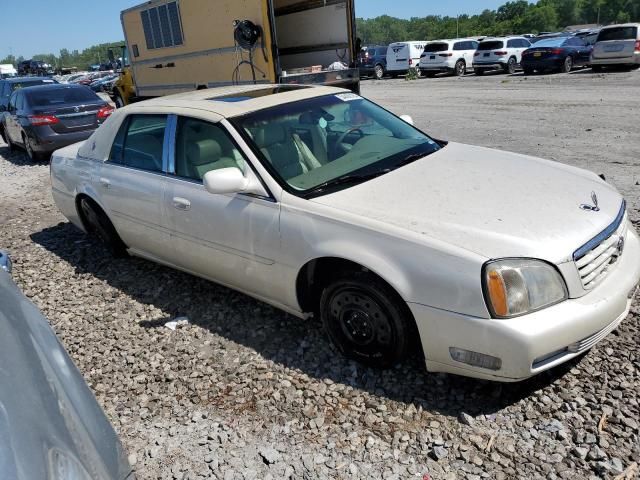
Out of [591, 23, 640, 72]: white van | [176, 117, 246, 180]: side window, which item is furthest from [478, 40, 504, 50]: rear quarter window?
[176, 117, 246, 180]: side window

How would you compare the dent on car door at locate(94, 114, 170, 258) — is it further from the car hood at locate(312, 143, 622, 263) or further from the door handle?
the car hood at locate(312, 143, 622, 263)

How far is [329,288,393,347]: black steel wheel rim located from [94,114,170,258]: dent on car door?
1.60 metres

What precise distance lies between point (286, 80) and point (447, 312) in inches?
318

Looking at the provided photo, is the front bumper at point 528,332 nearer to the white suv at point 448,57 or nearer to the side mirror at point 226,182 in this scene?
the side mirror at point 226,182

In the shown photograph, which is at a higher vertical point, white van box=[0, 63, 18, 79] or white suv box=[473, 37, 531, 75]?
white van box=[0, 63, 18, 79]

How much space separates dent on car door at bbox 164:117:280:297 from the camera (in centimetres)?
320

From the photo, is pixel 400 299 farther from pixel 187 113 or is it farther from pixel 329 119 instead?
pixel 187 113

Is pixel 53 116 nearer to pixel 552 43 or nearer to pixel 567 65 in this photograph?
pixel 567 65

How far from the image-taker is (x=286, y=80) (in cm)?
973

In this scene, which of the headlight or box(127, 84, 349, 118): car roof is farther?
box(127, 84, 349, 118): car roof

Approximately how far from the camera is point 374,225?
2693 millimetres

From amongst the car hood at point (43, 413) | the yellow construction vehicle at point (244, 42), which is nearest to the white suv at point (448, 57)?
the yellow construction vehicle at point (244, 42)

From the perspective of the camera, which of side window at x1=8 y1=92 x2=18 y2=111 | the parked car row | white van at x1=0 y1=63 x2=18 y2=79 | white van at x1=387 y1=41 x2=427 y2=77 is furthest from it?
white van at x1=0 y1=63 x2=18 y2=79

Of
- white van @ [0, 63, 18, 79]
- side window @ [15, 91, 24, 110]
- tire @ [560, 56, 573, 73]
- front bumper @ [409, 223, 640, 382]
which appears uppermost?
white van @ [0, 63, 18, 79]
